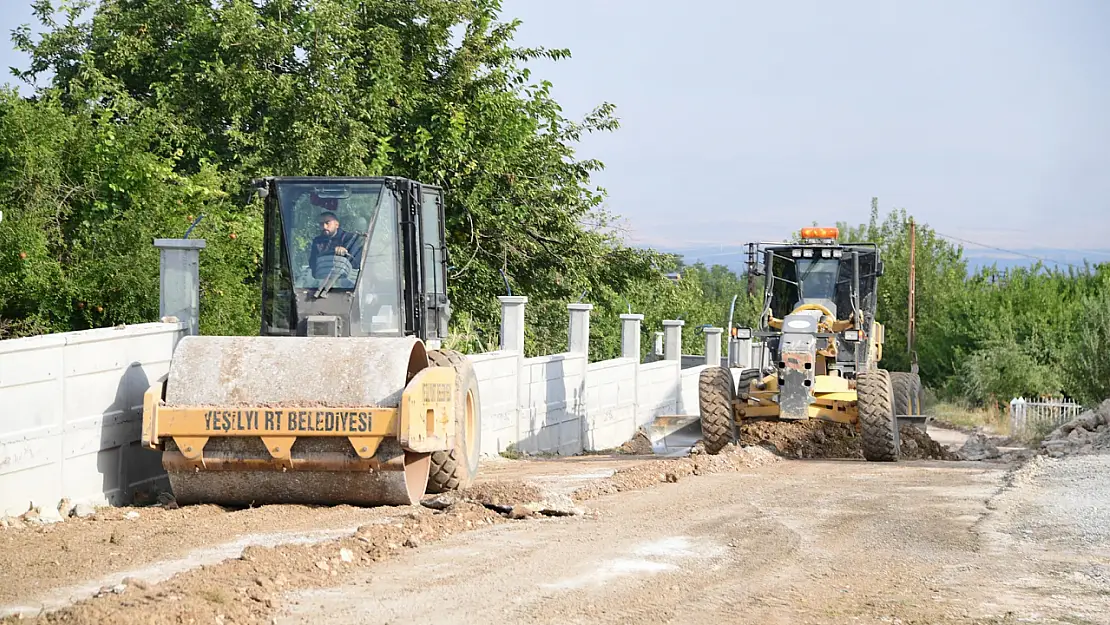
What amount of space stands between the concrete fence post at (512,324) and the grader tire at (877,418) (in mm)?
5127

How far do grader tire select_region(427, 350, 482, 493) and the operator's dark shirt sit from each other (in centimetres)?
107

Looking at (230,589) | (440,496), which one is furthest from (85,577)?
(440,496)

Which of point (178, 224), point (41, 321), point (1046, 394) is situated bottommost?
point (1046, 394)

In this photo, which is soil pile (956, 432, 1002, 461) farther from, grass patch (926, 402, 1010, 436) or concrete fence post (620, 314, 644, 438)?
grass patch (926, 402, 1010, 436)

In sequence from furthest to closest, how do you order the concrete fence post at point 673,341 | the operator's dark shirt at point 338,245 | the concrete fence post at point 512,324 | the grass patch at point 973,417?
1. the grass patch at point 973,417
2. the concrete fence post at point 673,341
3. the concrete fence post at point 512,324
4. the operator's dark shirt at point 338,245

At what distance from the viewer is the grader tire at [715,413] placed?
15.6 meters

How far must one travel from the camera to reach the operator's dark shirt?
35.4 ft

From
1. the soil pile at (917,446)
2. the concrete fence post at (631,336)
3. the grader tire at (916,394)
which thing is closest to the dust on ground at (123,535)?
the soil pile at (917,446)

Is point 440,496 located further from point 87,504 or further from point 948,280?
point 948,280

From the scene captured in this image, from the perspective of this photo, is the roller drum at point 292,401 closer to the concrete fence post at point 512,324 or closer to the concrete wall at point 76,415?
the concrete wall at point 76,415

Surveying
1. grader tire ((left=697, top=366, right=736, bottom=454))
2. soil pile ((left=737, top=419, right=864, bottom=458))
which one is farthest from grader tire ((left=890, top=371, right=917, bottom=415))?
grader tire ((left=697, top=366, right=736, bottom=454))

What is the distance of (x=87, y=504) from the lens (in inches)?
378

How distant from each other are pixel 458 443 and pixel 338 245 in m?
2.03

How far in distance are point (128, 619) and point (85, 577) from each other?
57.7 inches
